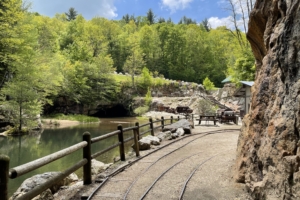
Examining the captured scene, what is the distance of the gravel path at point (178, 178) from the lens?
5.49 metres

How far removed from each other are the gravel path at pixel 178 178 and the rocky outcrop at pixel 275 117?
0.58 meters

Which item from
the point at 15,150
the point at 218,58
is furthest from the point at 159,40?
the point at 15,150

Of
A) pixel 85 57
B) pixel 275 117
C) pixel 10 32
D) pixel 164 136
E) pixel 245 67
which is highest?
pixel 85 57

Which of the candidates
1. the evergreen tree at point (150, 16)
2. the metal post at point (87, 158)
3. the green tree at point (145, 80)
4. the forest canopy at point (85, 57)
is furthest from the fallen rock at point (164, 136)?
the evergreen tree at point (150, 16)

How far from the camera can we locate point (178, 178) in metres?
6.61

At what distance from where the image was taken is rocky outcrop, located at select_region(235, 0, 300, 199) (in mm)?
3859

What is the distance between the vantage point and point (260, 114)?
5551mm

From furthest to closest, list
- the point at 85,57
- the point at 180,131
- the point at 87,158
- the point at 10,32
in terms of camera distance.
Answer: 1. the point at 85,57
2. the point at 10,32
3. the point at 180,131
4. the point at 87,158

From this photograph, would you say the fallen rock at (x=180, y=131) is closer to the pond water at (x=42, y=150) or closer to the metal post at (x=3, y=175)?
the pond water at (x=42, y=150)

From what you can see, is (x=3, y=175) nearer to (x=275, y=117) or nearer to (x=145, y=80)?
(x=275, y=117)

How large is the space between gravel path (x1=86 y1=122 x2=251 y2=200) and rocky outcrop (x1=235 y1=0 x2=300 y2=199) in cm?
58

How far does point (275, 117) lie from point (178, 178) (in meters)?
3.01

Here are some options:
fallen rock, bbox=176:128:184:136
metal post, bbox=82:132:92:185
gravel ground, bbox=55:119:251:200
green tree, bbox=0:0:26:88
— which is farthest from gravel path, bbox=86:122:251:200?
green tree, bbox=0:0:26:88

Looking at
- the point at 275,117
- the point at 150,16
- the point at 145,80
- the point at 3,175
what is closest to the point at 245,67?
the point at 145,80
